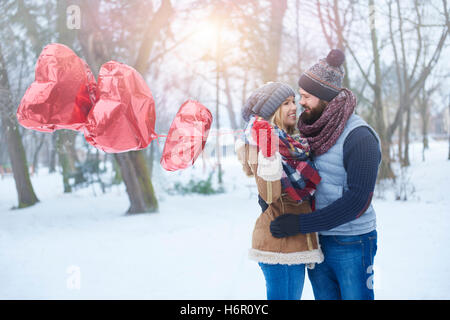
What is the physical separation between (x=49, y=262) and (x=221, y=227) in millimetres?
2189

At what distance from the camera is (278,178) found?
1175mm

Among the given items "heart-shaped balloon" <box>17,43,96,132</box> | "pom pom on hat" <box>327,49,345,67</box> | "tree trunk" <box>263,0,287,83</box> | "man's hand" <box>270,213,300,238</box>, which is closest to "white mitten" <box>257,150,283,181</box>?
"man's hand" <box>270,213,300,238</box>

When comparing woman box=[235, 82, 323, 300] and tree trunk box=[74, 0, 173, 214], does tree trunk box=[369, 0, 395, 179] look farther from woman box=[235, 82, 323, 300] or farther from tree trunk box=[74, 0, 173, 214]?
woman box=[235, 82, 323, 300]

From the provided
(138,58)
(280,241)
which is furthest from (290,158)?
(138,58)

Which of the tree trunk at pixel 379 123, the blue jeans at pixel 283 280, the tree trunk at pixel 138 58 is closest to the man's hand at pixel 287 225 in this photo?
the blue jeans at pixel 283 280

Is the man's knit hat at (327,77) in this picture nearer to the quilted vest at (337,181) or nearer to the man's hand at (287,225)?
the quilted vest at (337,181)

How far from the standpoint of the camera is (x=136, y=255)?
3914 mm

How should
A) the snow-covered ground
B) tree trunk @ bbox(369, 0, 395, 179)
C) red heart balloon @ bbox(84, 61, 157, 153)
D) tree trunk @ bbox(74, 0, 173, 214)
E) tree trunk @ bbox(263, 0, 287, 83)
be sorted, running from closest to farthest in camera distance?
red heart balloon @ bbox(84, 61, 157, 153), the snow-covered ground, tree trunk @ bbox(369, 0, 395, 179), tree trunk @ bbox(74, 0, 173, 214), tree trunk @ bbox(263, 0, 287, 83)

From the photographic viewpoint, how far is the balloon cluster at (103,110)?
125 centimetres

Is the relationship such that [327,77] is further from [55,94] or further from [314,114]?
[55,94]

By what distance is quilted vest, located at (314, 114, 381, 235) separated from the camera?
4.13 ft

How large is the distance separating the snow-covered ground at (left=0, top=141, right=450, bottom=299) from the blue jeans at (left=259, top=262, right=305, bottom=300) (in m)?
1.43
